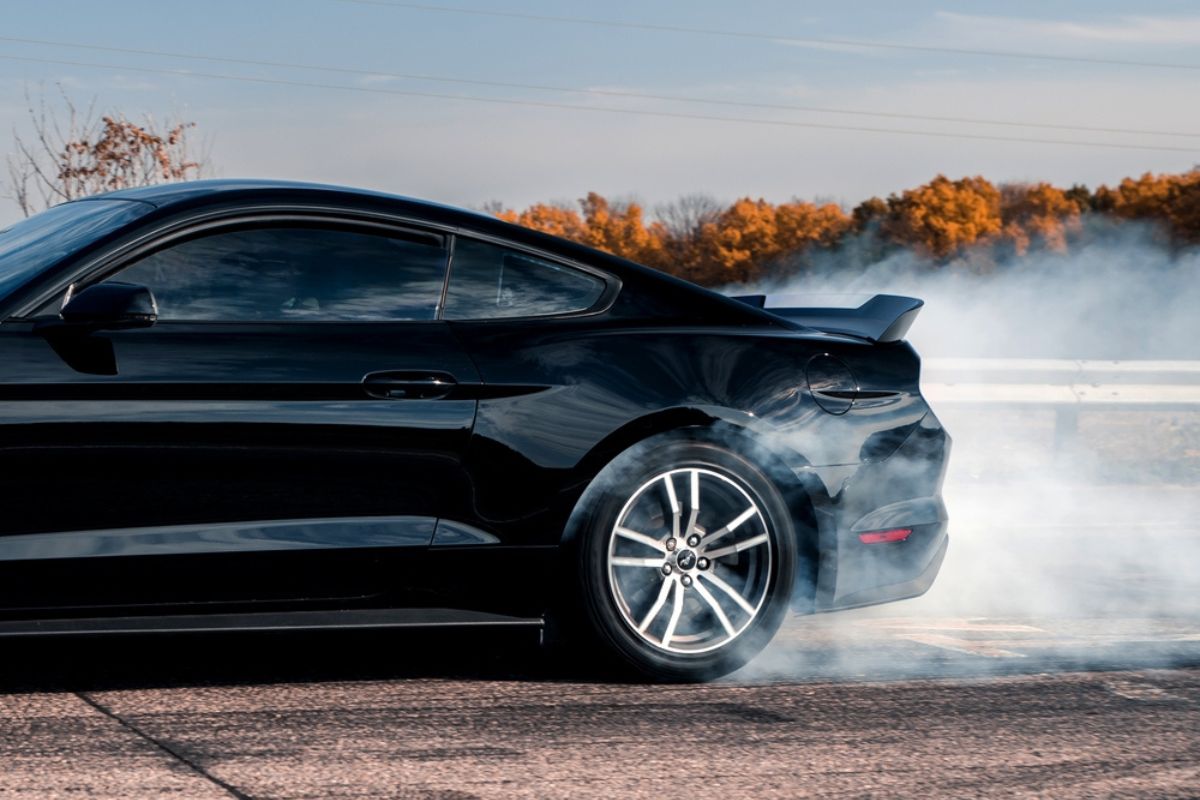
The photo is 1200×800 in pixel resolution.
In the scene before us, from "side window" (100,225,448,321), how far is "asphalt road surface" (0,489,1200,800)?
3.13 feet

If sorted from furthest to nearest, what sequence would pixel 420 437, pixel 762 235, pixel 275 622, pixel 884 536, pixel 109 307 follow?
pixel 762 235
pixel 884 536
pixel 420 437
pixel 275 622
pixel 109 307

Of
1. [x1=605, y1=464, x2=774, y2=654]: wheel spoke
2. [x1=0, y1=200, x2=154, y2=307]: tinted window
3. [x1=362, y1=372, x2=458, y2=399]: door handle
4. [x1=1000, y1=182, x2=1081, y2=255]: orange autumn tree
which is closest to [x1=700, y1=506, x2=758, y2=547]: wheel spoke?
[x1=605, y1=464, x2=774, y2=654]: wheel spoke

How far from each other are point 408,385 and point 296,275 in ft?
1.58

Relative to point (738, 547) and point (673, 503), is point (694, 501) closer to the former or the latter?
point (673, 503)

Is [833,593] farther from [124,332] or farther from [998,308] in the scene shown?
[998,308]

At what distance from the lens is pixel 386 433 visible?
4539 millimetres

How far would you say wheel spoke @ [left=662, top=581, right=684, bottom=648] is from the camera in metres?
4.83

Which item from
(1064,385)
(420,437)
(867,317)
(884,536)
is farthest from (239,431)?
(1064,385)

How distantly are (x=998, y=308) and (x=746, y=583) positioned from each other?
127 feet

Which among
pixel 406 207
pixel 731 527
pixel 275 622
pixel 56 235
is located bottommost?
pixel 275 622

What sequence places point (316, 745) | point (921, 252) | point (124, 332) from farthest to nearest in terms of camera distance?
point (921, 252) < point (124, 332) < point (316, 745)

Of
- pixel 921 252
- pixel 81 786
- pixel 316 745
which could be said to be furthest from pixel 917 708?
pixel 921 252

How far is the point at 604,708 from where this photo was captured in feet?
14.9

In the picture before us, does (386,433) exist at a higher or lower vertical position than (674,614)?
higher
